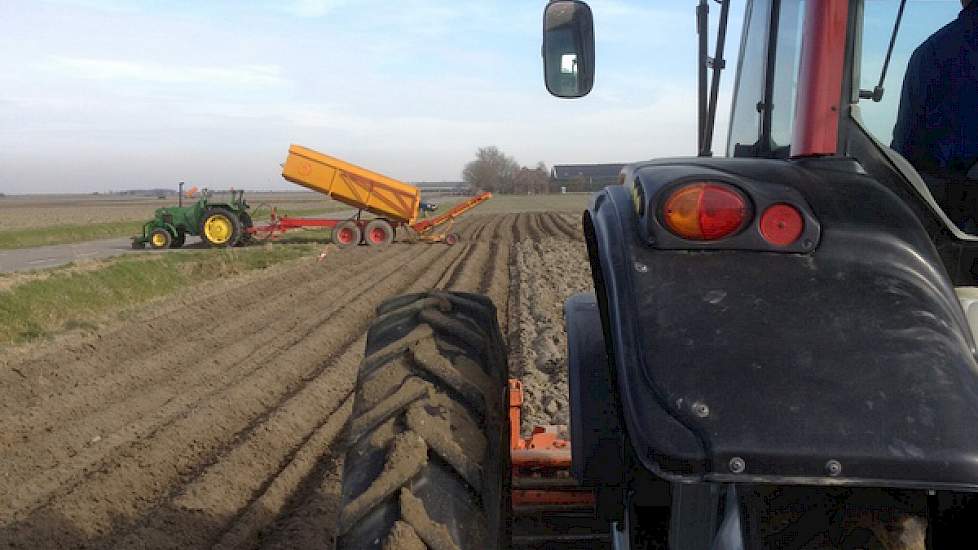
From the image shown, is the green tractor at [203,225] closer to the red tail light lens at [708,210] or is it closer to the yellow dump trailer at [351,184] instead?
the yellow dump trailer at [351,184]

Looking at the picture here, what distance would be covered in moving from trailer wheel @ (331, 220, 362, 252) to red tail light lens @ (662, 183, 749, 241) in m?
21.9

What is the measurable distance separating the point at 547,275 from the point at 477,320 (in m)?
Answer: 12.8

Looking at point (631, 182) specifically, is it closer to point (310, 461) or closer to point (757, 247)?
point (757, 247)

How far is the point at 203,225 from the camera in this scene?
76.0 feet

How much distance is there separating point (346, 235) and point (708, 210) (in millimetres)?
22115

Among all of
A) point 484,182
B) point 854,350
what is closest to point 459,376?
point 854,350

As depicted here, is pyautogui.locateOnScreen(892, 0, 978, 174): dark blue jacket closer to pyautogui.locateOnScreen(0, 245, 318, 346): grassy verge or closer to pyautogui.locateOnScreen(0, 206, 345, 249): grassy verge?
pyautogui.locateOnScreen(0, 245, 318, 346): grassy verge

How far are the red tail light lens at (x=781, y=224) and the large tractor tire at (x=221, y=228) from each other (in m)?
22.9

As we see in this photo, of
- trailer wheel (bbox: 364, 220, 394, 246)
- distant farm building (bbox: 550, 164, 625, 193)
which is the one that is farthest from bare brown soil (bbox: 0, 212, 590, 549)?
trailer wheel (bbox: 364, 220, 394, 246)

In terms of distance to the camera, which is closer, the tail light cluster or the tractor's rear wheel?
the tail light cluster

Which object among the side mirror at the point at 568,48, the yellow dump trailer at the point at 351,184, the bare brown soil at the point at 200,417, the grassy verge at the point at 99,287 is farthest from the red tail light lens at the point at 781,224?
the yellow dump trailer at the point at 351,184

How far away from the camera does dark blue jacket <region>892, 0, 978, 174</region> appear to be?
1741 millimetres

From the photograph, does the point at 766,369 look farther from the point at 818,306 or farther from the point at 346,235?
the point at 346,235

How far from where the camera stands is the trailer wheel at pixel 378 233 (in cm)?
2280
